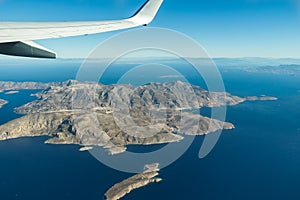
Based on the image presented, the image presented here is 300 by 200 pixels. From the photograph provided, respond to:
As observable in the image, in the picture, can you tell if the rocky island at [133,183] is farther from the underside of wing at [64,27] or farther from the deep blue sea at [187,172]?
the underside of wing at [64,27]

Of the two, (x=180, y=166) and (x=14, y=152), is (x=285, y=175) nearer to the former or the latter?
(x=180, y=166)

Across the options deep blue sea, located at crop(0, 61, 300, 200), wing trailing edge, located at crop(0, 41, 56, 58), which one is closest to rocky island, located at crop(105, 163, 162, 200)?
deep blue sea, located at crop(0, 61, 300, 200)

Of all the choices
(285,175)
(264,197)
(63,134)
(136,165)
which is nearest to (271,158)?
(285,175)

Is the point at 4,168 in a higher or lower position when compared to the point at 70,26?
lower

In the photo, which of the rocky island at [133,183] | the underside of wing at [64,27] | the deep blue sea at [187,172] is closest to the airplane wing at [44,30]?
the underside of wing at [64,27]

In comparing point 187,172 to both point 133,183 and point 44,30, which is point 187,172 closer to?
point 133,183

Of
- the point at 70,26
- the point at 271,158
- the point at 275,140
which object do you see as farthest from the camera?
the point at 275,140
